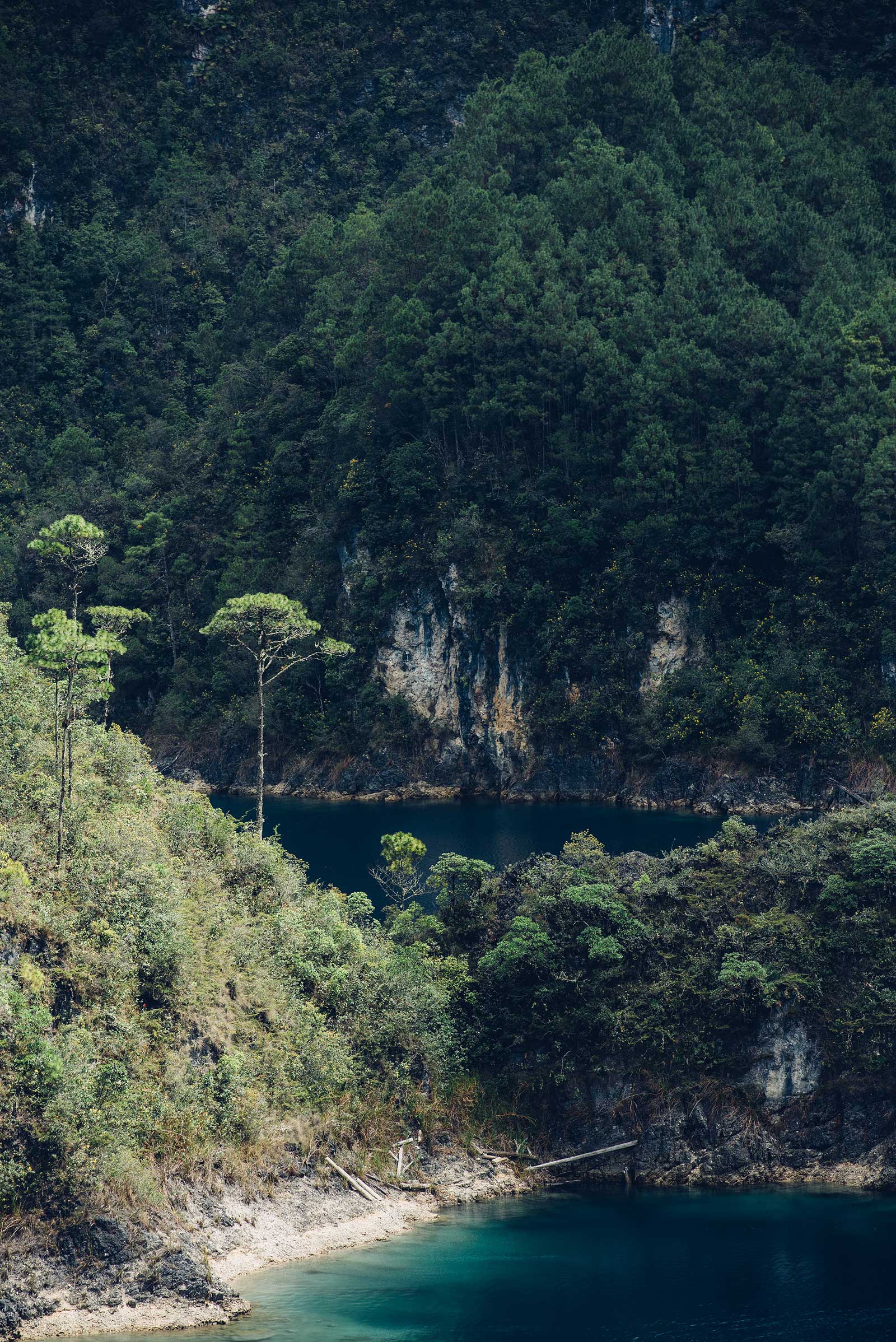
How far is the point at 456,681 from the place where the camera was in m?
74.8

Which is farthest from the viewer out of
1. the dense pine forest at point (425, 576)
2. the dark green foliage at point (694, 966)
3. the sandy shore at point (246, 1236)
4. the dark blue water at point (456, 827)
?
the dark blue water at point (456, 827)

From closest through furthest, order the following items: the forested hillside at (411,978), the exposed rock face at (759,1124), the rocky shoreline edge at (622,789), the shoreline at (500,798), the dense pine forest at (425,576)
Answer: the forested hillside at (411,978)
the dense pine forest at (425,576)
the exposed rock face at (759,1124)
the shoreline at (500,798)
the rocky shoreline edge at (622,789)

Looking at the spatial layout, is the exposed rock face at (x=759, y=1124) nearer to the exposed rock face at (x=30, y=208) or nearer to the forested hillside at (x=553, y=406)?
the forested hillside at (x=553, y=406)

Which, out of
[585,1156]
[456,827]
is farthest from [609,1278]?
[456,827]

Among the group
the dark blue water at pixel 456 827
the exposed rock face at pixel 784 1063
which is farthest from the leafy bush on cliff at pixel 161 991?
the dark blue water at pixel 456 827

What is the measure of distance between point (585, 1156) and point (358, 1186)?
500 cm

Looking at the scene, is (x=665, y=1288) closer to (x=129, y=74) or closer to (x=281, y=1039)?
(x=281, y=1039)

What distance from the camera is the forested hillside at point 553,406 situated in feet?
224

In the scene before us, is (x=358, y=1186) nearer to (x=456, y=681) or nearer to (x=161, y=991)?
(x=161, y=991)

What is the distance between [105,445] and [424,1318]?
83961mm

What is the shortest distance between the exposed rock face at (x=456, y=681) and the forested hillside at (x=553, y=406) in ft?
2.24

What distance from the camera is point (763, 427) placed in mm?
70125

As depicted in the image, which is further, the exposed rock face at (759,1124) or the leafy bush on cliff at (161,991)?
the exposed rock face at (759,1124)

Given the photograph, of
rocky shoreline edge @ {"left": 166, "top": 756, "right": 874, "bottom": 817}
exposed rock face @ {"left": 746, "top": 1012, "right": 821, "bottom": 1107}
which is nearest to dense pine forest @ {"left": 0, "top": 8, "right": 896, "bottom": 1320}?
exposed rock face @ {"left": 746, "top": 1012, "right": 821, "bottom": 1107}
